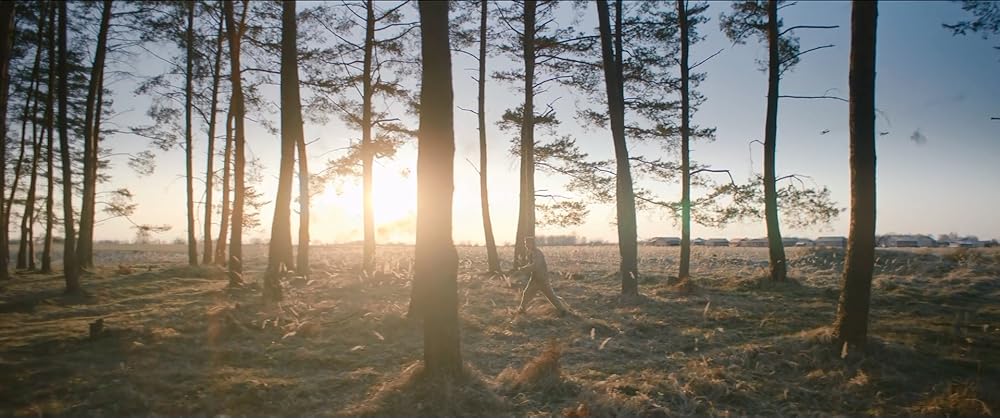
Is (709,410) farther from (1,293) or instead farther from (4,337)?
(1,293)

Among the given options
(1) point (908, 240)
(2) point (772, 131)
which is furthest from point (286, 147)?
(1) point (908, 240)

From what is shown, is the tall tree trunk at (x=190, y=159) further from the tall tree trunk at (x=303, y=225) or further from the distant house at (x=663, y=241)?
the distant house at (x=663, y=241)

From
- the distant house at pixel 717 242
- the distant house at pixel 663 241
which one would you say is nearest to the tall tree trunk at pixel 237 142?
the distant house at pixel 663 241

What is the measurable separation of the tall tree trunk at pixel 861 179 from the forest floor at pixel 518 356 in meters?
0.43

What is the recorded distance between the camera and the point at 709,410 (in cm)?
553

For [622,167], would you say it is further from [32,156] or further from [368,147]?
[32,156]

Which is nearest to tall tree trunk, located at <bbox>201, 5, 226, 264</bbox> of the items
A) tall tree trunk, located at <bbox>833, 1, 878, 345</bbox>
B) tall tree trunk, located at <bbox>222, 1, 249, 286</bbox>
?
tall tree trunk, located at <bbox>222, 1, 249, 286</bbox>

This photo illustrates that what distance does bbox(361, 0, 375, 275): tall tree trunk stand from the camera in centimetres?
1684

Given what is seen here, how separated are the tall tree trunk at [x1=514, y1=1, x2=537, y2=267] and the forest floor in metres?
5.16

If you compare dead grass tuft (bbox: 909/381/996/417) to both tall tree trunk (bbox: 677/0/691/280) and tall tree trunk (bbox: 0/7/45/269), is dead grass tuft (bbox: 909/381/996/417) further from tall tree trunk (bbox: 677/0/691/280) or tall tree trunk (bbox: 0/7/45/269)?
tall tree trunk (bbox: 0/7/45/269)

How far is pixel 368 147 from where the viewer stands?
17312 mm

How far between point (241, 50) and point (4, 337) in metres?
10.9

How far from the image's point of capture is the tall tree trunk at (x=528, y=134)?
16.8 m

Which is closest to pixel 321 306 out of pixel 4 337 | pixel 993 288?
pixel 4 337
